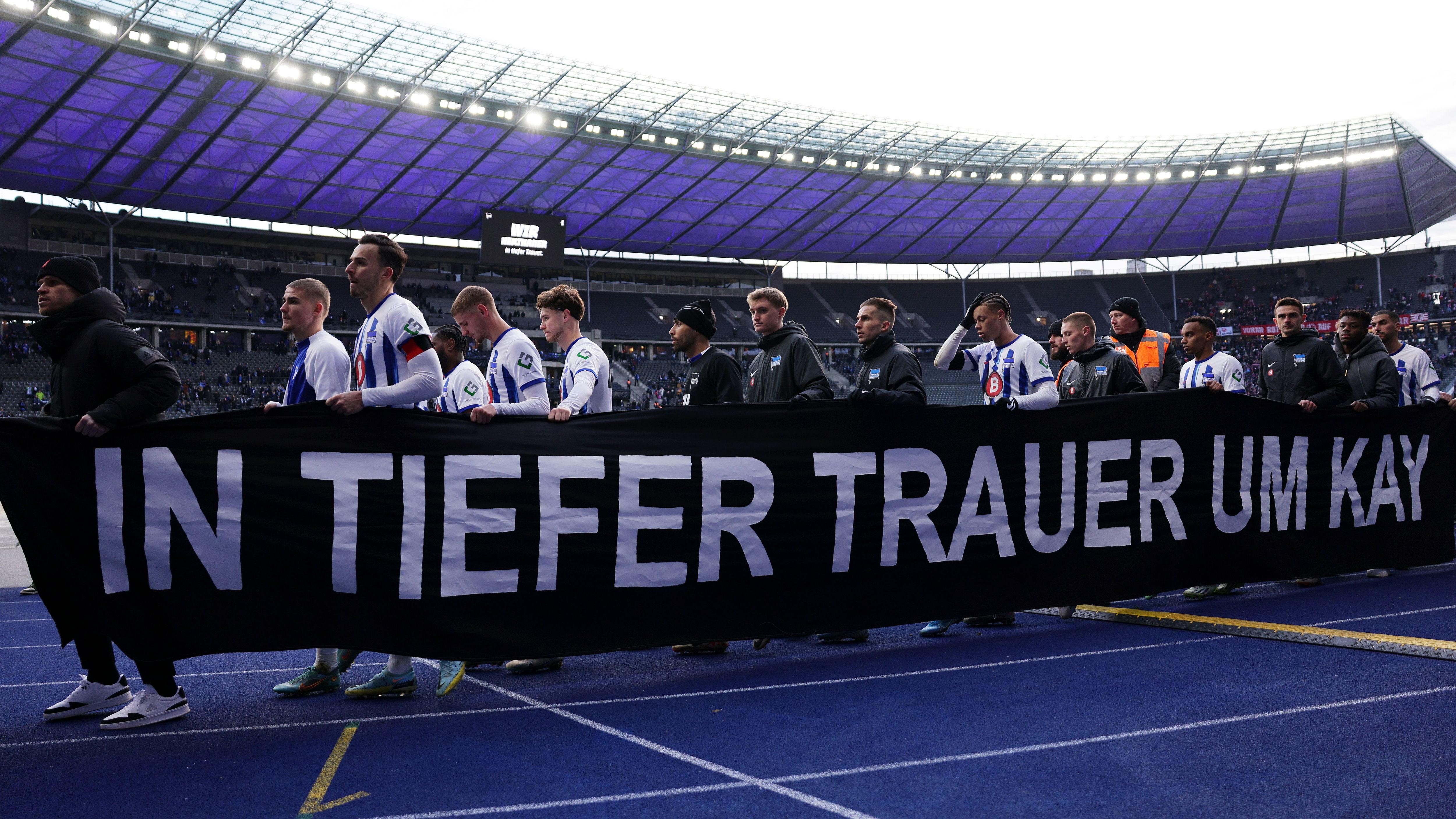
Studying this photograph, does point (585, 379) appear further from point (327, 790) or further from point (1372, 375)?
point (1372, 375)

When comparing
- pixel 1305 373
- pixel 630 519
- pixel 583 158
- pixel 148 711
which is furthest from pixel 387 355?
pixel 583 158

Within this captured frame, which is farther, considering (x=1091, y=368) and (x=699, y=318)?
(x=1091, y=368)

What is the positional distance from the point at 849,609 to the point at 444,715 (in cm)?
200

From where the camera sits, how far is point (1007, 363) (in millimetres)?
5352

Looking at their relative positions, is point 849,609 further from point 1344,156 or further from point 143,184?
point 1344,156

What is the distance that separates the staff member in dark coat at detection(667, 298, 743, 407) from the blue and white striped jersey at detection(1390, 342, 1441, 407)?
17.5ft

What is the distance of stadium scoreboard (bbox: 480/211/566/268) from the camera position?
34.7 m

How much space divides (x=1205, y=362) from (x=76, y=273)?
22.2 ft

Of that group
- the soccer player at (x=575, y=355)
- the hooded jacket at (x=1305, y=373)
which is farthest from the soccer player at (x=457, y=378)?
the hooded jacket at (x=1305, y=373)

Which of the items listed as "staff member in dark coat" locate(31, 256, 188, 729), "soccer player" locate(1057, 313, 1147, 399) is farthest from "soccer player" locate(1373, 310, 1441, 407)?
"staff member in dark coat" locate(31, 256, 188, 729)

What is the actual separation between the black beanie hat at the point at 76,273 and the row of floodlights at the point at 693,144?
22774 millimetres

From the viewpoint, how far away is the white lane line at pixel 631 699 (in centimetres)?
345

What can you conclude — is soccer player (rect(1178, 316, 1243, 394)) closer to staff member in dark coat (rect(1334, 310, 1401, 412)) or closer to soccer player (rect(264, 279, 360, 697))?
staff member in dark coat (rect(1334, 310, 1401, 412))

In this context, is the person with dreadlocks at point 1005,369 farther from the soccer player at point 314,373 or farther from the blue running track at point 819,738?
the soccer player at point 314,373
